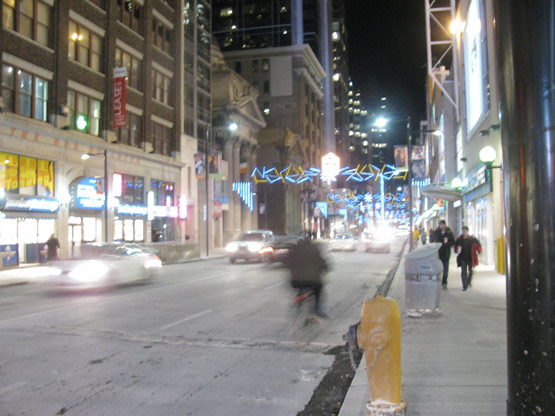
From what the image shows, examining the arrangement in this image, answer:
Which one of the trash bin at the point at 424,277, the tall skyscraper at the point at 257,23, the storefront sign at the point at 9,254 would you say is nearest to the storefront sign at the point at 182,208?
the storefront sign at the point at 9,254

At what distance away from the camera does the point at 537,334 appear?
288cm

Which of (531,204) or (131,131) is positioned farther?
(131,131)

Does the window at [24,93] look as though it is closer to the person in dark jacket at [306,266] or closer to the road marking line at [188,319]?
the road marking line at [188,319]

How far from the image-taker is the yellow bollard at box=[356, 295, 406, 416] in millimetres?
4438

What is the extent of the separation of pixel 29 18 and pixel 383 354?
2846 centimetres

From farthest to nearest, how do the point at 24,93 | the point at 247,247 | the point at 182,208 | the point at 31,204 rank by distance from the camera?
1. the point at 182,208
2. the point at 247,247
3. the point at 24,93
4. the point at 31,204

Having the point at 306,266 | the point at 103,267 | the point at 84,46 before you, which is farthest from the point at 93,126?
the point at 306,266

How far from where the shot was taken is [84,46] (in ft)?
105

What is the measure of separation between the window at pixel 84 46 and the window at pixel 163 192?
947cm

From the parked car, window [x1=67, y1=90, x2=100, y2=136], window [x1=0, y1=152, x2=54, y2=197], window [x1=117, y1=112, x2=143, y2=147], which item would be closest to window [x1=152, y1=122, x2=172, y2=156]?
window [x1=117, y1=112, x2=143, y2=147]

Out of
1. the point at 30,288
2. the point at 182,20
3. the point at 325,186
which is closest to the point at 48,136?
the point at 30,288

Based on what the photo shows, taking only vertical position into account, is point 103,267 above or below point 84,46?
below

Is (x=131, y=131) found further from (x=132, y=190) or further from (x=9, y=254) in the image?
(x=9, y=254)

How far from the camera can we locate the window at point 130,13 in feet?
118
